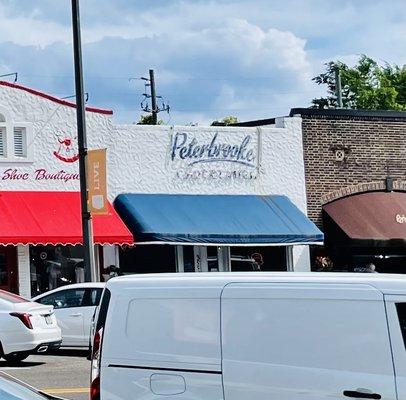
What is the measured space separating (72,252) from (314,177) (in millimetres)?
7163

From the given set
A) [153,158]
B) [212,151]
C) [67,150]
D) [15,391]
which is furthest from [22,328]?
[212,151]

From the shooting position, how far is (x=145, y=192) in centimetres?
2348

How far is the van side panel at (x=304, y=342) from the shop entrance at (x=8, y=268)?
16.4 m

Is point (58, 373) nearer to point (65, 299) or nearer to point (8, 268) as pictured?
point (65, 299)

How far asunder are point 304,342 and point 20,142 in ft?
56.8

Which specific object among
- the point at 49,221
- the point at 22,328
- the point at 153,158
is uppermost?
the point at 153,158

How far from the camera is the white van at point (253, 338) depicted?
19.5ft

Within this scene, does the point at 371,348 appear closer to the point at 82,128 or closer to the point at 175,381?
the point at 175,381

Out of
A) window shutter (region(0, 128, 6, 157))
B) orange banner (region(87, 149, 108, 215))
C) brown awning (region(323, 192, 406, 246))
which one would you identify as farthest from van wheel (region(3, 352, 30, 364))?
brown awning (region(323, 192, 406, 246))

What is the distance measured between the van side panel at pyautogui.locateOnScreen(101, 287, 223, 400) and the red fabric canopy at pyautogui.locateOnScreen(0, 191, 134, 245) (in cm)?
1425

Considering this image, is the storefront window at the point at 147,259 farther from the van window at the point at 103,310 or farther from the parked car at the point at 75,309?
the van window at the point at 103,310

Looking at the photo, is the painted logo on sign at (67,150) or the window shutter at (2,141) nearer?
the window shutter at (2,141)

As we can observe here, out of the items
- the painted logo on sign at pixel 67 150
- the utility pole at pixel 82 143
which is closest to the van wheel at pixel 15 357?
the utility pole at pixel 82 143

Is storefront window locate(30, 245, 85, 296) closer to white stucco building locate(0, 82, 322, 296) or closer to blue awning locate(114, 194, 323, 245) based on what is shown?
white stucco building locate(0, 82, 322, 296)
